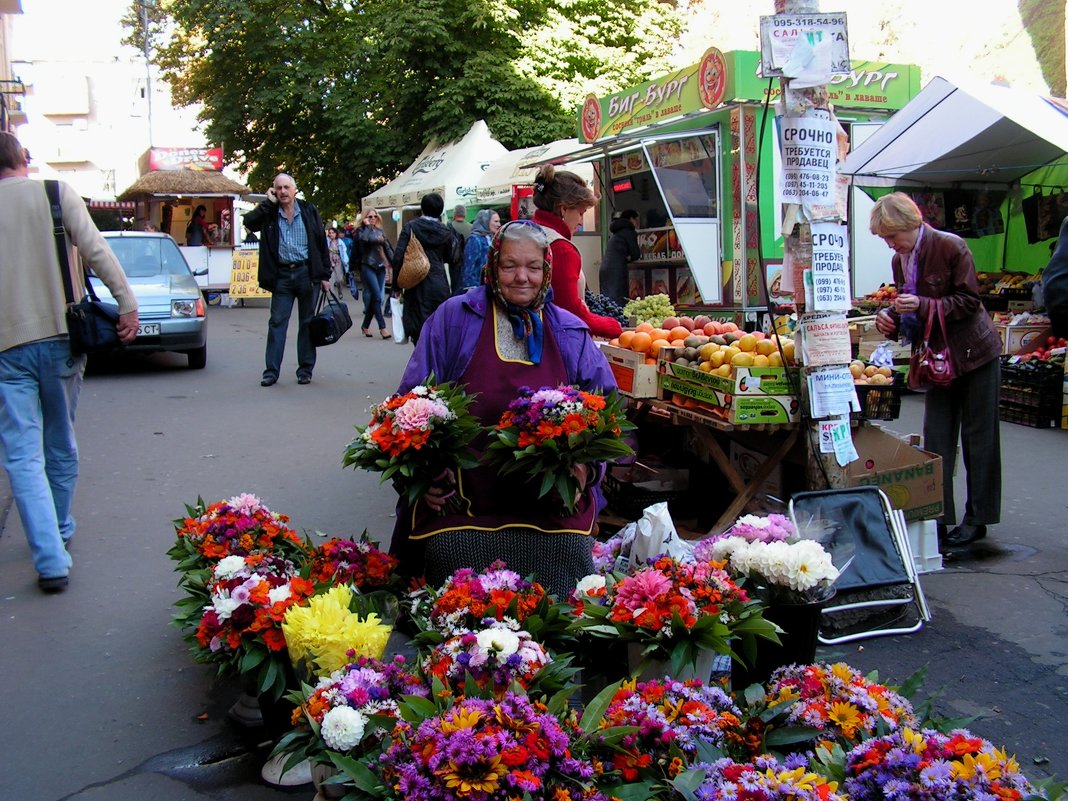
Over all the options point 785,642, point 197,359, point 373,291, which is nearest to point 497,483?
point 785,642

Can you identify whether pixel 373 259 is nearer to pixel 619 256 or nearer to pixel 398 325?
pixel 398 325

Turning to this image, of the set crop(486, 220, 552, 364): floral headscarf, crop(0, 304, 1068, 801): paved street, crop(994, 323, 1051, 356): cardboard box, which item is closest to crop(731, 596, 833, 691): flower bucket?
crop(0, 304, 1068, 801): paved street

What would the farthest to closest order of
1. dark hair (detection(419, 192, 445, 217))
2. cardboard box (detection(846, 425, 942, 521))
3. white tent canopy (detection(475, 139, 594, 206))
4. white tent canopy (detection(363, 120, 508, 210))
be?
white tent canopy (detection(363, 120, 508, 210)) < white tent canopy (detection(475, 139, 594, 206)) < dark hair (detection(419, 192, 445, 217)) < cardboard box (detection(846, 425, 942, 521))

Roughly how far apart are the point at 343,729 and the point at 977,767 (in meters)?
1.52

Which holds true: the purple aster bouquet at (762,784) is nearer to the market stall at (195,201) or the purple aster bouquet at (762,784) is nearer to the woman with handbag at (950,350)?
the woman with handbag at (950,350)

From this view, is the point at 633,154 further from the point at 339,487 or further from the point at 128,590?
the point at 128,590

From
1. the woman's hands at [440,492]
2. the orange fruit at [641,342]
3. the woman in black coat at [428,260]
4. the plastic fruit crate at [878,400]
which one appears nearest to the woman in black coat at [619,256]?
the woman in black coat at [428,260]

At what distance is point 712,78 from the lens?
10766mm

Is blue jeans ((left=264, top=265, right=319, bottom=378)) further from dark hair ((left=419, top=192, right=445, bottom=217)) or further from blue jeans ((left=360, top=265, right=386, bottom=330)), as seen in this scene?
blue jeans ((left=360, top=265, right=386, bottom=330))

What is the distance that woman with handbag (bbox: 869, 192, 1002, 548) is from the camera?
529cm

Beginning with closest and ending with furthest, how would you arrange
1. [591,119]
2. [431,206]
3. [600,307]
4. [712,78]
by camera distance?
[600,307], [431,206], [712,78], [591,119]

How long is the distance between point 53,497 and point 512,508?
271 centimetres

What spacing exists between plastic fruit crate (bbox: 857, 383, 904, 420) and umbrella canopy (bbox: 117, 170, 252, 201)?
70.9 feet

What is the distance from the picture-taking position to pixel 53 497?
199 inches
